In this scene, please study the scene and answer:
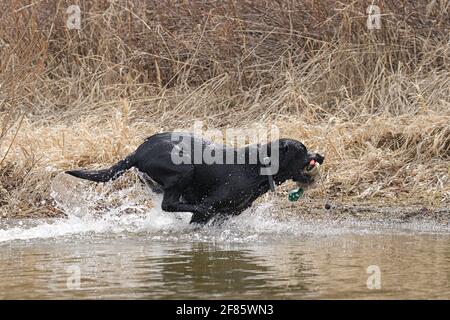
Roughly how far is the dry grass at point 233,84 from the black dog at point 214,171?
146cm

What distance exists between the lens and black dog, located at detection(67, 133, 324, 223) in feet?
24.6

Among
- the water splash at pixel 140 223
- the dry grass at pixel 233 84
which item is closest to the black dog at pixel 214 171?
the water splash at pixel 140 223

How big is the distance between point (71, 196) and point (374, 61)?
156 inches

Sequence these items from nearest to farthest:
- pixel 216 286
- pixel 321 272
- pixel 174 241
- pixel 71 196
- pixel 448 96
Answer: pixel 216 286
pixel 321 272
pixel 174 241
pixel 71 196
pixel 448 96

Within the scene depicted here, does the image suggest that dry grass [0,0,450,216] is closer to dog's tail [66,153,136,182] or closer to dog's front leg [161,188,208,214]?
dog's tail [66,153,136,182]

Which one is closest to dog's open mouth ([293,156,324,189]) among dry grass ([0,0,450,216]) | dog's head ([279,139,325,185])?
dog's head ([279,139,325,185])

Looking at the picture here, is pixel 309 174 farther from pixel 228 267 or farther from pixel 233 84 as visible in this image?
pixel 233 84

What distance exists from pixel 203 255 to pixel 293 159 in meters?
1.29

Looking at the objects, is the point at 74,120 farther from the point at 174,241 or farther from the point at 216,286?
the point at 216,286

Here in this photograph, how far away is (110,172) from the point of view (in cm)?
774

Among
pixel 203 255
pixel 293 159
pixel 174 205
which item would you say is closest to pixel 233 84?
pixel 293 159
